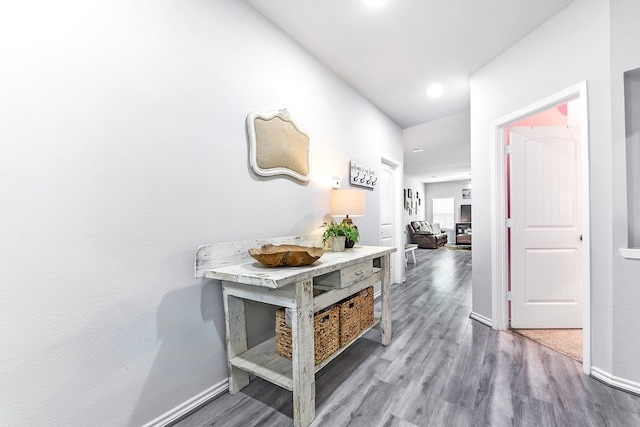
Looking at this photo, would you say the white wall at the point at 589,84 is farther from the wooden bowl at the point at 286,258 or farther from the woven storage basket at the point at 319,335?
the wooden bowl at the point at 286,258

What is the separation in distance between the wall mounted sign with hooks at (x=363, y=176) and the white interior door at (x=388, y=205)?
59 centimetres

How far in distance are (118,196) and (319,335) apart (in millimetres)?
1289

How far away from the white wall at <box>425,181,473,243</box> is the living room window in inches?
5.9

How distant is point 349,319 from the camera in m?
1.83

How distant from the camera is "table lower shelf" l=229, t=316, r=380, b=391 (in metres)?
1.37

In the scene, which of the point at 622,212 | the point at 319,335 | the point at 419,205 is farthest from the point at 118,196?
the point at 419,205

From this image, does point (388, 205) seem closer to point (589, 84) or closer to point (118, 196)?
point (589, 84)

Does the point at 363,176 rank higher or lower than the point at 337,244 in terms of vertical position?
higher

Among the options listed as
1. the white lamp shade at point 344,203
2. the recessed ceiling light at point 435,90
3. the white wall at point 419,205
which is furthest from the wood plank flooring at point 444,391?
the white wall at point 419,205

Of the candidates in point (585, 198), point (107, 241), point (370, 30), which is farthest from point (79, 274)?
point (585, 198)

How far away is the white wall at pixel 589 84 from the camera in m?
1.67

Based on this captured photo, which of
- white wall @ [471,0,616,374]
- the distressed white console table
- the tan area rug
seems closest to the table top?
the distressed white console table

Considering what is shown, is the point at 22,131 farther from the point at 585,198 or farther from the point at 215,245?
the point at 585,198

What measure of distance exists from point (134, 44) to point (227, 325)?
157 centimetres
